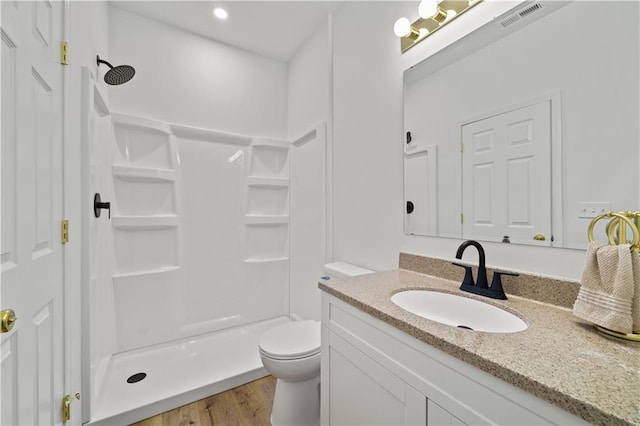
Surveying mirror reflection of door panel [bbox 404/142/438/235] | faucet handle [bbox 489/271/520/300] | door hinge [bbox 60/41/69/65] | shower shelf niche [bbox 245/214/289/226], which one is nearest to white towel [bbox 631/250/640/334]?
faucet handle [bbox 489/271/520/300]

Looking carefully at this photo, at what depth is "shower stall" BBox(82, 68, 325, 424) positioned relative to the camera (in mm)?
1571

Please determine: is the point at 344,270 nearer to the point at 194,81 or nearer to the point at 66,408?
the point at 66,408

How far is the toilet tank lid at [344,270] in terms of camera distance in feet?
5.22

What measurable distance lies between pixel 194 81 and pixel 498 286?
2.59m

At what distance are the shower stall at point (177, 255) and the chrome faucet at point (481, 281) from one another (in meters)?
1.21

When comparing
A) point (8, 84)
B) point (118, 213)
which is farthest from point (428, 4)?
point (118, 213)

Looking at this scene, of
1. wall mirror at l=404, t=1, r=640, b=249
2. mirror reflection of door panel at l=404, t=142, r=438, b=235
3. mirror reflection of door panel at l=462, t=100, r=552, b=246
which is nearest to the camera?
wall mirror at l=404, t=1, r=640, b=249

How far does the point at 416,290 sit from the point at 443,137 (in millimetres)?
736

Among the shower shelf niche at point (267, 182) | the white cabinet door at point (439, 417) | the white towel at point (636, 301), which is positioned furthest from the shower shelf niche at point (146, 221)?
the white towel at point (636, 301)

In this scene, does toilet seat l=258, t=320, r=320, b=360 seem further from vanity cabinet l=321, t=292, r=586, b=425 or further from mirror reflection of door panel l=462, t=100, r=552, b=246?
mirror reflection of door panel l=462, t=100, r=552, b=246

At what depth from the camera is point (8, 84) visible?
720 mm

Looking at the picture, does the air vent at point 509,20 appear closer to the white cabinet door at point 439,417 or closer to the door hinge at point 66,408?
the white cabinet door at point 439,417

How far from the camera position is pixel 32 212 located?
840 mm

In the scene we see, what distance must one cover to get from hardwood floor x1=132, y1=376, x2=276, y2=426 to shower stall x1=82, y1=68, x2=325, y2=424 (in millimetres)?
53
